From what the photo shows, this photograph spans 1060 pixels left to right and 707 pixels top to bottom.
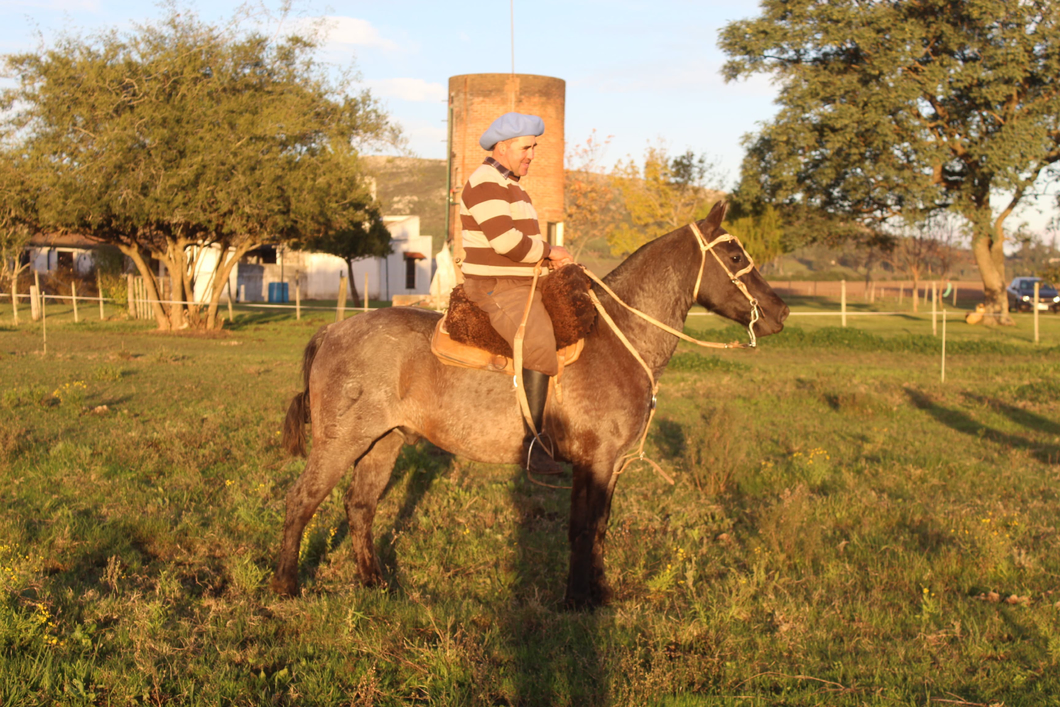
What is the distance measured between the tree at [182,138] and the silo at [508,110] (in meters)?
6.62

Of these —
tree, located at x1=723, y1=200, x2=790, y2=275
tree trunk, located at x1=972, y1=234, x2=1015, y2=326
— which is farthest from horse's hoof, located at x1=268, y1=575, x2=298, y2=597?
tree, located at x1=723, y1=200, x2=790, y2=275

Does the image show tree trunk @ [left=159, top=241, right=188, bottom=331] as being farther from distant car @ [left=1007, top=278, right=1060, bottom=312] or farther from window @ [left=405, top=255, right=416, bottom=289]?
distant car @ [left=1007, top=278, right=1060, bottom=312]

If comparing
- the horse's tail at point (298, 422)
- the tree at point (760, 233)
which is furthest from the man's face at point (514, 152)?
the tree at point (760, 233)

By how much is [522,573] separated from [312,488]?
1525 mm

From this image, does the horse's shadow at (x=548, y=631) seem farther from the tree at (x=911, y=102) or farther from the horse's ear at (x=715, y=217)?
the tree at (x=911, y=102)

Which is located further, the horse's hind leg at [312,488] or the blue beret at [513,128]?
the horse's hind leg at [312,488]

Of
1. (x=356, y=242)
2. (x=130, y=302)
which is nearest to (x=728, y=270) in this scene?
(x=130, y=302)

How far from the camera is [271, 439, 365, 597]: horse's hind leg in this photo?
199 inches

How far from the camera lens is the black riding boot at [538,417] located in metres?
4.73

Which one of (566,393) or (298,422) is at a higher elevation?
(566,393)

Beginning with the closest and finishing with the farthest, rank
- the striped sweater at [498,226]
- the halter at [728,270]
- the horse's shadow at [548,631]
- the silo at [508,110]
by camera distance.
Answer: the horse's shadow at [548,631], the striped sweater at [498,226], the halter at [728,270], the silo at [508,110]

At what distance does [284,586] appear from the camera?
4.94m

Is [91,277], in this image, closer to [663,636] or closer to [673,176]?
[673,176]

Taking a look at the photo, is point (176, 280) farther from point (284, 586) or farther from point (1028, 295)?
point (1028, 295)
